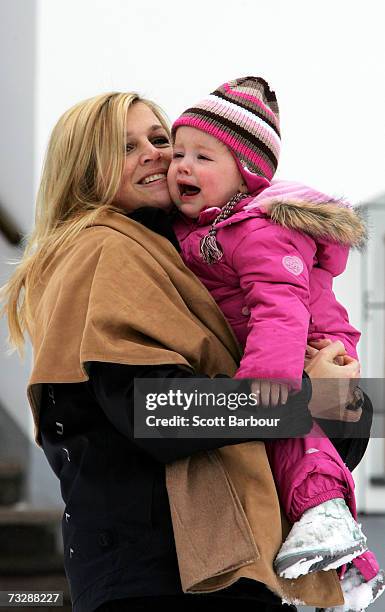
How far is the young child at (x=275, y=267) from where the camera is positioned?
4.09 ft

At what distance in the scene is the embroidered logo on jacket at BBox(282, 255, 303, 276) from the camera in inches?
51.6

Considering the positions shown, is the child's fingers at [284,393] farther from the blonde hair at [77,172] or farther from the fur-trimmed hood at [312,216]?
the blonde hair at [77,172]

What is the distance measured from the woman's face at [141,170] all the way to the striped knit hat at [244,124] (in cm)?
5

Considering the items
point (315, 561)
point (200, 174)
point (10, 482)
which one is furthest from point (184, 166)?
point (10, 482)

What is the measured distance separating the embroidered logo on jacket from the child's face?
7.5 inches

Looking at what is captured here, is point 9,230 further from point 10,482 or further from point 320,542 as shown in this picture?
point 320,542

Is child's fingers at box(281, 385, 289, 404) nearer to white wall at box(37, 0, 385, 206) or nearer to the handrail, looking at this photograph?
white wall at box(37, 0, 385, 206)

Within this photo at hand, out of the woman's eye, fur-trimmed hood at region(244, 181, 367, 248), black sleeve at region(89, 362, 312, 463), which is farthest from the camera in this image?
the woman's eye

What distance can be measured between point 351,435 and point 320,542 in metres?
0.21

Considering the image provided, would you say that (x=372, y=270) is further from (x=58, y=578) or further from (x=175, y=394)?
(x=175, y=394)

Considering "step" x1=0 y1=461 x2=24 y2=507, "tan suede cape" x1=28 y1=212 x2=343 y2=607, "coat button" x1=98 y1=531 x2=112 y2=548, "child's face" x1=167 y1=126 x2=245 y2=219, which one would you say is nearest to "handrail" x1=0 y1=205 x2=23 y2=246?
"step" x1=0 y1=461 x2=24 y2=507

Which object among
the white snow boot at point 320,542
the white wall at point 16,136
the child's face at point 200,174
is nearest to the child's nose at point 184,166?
the child's face at point 200,174

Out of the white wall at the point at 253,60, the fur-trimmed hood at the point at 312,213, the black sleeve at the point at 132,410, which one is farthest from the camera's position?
the white wall at the point at 253,60

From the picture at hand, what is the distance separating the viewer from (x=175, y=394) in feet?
4.05
